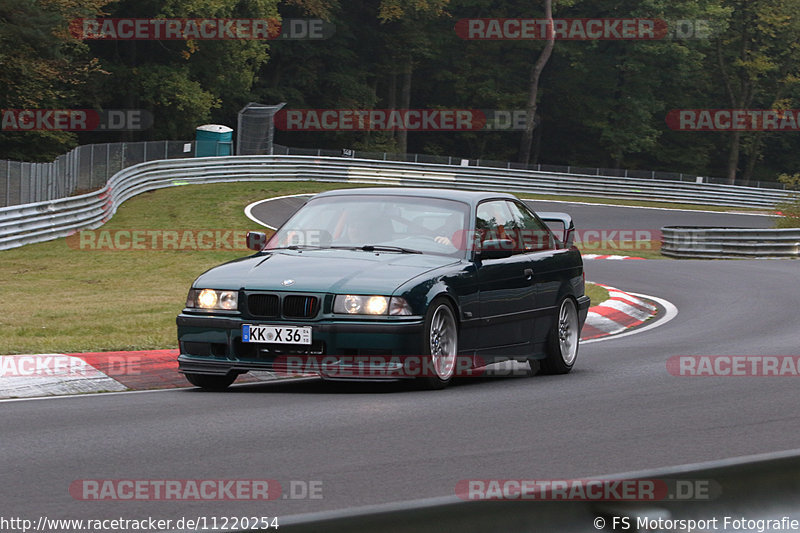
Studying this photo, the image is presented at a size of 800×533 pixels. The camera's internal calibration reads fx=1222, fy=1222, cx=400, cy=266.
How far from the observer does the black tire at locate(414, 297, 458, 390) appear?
8.58 m

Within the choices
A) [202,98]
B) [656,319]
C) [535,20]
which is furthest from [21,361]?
[535,20]

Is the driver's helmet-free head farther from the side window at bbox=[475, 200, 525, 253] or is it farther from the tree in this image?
the tree

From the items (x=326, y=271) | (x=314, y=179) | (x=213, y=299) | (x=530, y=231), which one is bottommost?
(x=314, y=179)

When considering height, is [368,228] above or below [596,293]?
above

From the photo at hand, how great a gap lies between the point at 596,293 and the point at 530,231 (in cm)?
824

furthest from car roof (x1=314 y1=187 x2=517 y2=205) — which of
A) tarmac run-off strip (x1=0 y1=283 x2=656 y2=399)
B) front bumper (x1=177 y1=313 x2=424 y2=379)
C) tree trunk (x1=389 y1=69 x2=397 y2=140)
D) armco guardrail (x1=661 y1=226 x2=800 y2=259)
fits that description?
tree trunk (x1=389 y1=69 x2=397 y2=140)

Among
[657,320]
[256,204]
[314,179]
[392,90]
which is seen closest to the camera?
[657,320]

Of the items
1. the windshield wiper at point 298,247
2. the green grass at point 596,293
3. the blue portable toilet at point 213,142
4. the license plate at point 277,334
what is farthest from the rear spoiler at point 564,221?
the blue portable toilet at point 213,142

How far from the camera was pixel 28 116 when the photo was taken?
143 ft

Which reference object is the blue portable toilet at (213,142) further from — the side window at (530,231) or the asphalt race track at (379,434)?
the asphalt race track at (379,434)

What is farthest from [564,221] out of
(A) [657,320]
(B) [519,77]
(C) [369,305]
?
(B) [519,77]

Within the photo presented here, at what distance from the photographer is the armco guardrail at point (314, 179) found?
28047 millimetres

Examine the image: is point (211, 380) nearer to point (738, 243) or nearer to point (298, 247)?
point (298, 247)

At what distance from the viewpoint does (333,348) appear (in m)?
8.35
